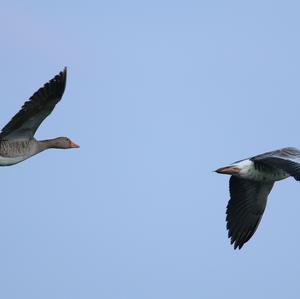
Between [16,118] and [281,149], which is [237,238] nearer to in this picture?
[281,149]

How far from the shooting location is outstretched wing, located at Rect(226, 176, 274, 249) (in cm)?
1875

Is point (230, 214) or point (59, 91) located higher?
point (59, 91)

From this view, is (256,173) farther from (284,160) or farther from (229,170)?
(284,160)

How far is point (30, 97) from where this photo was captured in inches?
681

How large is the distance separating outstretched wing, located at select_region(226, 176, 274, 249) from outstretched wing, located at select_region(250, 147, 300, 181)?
4.23 feet

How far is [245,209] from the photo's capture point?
61.9 feet

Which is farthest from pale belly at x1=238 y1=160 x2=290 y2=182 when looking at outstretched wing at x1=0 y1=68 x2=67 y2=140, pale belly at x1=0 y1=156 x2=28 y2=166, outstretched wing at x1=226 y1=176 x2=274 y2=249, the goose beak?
pale belly at x1=0 y1=156 x2=28 y2=166

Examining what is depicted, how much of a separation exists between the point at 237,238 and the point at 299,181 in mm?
4885

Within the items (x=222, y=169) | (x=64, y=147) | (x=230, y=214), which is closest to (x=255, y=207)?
(x=230, y=214)

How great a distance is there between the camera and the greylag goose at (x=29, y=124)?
17.4 m

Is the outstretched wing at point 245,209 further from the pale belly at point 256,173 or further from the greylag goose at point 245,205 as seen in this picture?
the pale belly at point 256,173

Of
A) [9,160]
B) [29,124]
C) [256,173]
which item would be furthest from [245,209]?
[9,160]

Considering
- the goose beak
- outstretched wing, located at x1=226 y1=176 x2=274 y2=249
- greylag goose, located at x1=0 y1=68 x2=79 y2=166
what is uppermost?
greylag goose, located at x1=0 y1=68 x2=79 y2=166

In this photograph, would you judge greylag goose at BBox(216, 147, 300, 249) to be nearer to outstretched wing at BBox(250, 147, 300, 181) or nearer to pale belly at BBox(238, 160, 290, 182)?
pale belly at BBox(238, 160, 290, 182)
